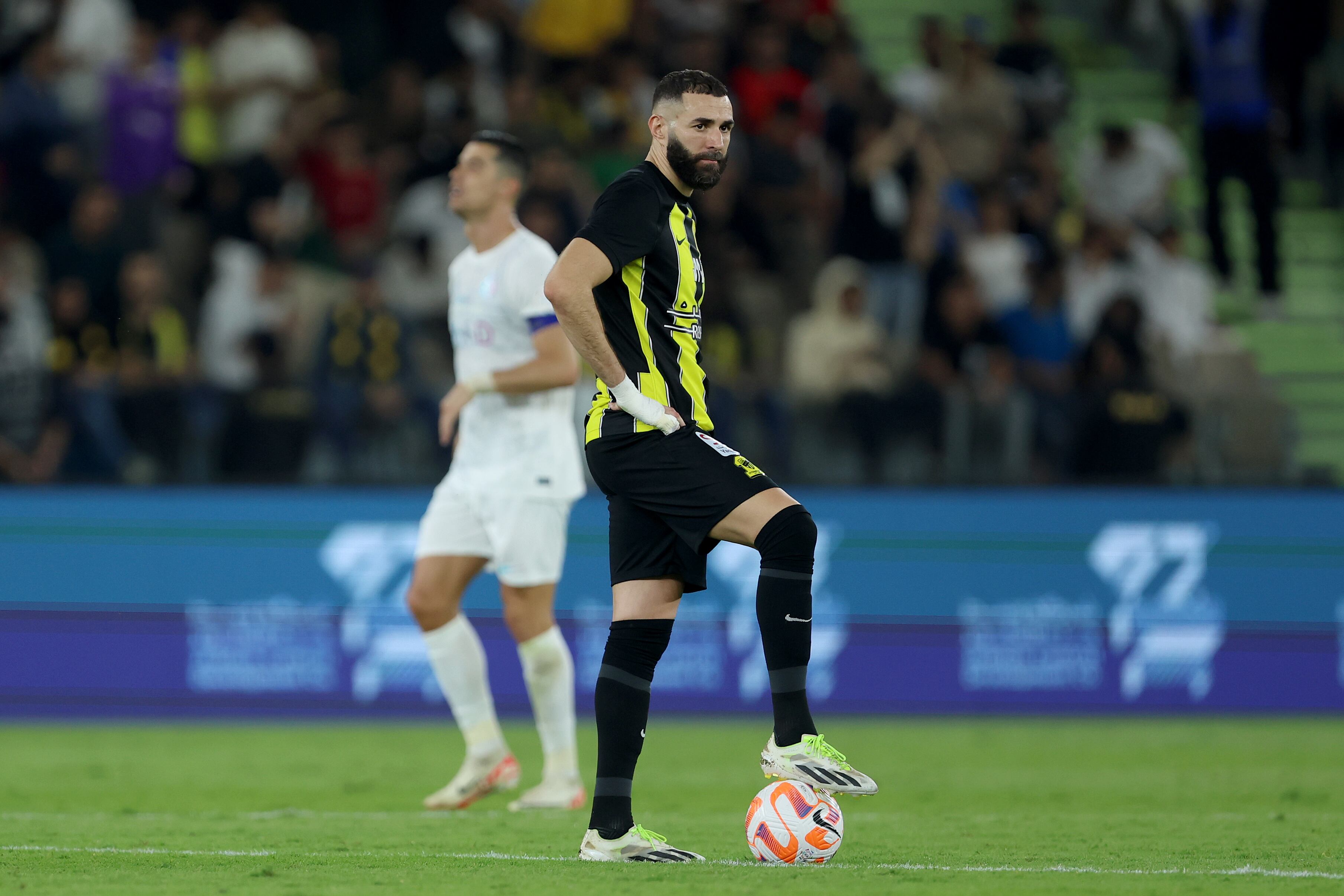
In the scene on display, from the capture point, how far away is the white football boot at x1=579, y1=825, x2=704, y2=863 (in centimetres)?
531

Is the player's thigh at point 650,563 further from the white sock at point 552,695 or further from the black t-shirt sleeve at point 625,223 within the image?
the white sock at point 552,695

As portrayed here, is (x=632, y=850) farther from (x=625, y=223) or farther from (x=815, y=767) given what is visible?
(x=625, y=223)

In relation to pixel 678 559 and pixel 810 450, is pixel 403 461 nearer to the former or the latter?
pixel 810 450

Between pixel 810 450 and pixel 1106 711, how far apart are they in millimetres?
2452

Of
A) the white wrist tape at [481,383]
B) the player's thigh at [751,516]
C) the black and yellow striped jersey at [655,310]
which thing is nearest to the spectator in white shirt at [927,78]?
the white wrist tape at [481,383]

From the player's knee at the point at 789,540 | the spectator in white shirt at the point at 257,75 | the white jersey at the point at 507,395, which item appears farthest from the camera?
the spectator in white shirt at the point at 257,75

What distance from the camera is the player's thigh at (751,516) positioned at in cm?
525

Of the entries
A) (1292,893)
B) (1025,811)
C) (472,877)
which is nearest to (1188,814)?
(1025,811)

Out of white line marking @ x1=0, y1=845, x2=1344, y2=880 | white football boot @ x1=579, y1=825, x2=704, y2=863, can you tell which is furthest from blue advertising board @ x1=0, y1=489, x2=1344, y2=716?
white football boot @ x1=579, y1=825, x2=704, y2=863

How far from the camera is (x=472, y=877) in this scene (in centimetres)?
516

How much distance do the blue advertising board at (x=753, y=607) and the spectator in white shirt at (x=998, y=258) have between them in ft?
6.81

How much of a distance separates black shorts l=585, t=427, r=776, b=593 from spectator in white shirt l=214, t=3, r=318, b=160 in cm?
904

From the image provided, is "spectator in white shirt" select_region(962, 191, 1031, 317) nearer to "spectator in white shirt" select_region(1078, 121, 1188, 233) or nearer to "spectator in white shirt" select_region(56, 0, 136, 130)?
"spectator in white shirt" select_region(1078, 121, 1188, 233)

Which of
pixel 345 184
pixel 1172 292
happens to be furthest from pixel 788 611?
pixel 1172 292
